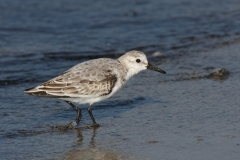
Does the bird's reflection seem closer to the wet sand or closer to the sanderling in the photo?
the wet sand

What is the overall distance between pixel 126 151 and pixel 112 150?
8.4 inches

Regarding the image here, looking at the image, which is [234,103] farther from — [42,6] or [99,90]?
[42,6]

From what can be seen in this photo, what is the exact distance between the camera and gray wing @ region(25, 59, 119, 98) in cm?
608

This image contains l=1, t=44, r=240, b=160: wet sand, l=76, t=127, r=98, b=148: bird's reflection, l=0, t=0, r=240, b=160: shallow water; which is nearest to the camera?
l=1, t=44, r=240, b=160: wet sand

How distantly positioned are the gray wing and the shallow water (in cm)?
59

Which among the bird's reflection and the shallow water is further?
the bird's reflection

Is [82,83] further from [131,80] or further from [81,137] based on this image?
Answer: [131,80]

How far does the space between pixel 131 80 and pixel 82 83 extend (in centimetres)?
247

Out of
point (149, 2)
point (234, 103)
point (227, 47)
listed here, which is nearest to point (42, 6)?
point (149, 2)

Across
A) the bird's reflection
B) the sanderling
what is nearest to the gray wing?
the sanderling

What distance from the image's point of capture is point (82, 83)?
245 inches

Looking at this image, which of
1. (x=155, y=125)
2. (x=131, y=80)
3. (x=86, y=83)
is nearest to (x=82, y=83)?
(x=86, y=83)

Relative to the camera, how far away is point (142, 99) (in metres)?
7.38

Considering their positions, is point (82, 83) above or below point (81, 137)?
above
